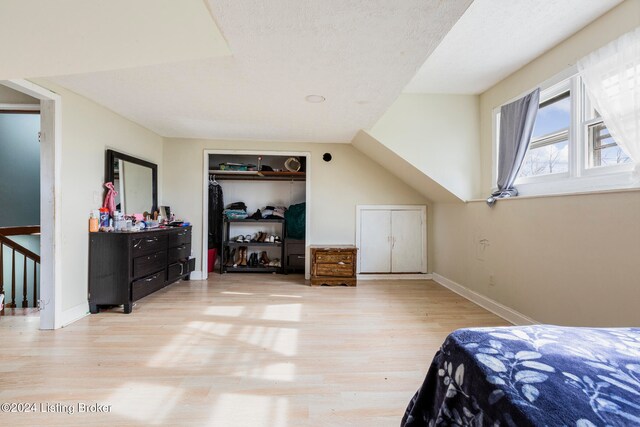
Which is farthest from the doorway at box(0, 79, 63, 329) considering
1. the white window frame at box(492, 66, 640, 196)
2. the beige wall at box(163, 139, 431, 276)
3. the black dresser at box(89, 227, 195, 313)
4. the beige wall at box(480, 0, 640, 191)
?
the beige wall at box(480, 0, 640, 191)

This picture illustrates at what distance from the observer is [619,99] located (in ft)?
5.80

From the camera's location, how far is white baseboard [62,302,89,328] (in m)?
2.36

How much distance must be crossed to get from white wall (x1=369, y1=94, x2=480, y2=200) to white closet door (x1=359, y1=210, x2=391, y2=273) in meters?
1.08

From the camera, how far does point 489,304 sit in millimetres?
2799

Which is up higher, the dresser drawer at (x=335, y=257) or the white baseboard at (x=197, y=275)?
the dresser drawer at (x=335, y=257)

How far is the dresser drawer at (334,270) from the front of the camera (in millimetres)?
3775

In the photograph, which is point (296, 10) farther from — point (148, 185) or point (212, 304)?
point (148, 185)

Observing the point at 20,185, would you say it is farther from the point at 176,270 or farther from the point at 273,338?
the point at 273,338

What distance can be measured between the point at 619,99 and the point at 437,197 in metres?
2.16

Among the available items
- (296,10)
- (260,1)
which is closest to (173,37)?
(260,1)

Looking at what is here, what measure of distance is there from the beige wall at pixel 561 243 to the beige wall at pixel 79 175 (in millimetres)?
4182

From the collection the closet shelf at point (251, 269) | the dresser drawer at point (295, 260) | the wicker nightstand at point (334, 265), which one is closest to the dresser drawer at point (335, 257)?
the wicker nightstand at point (334, 265)

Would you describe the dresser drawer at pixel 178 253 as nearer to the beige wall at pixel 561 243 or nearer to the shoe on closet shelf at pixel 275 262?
the shoe on closet shelf at pixel 275 262

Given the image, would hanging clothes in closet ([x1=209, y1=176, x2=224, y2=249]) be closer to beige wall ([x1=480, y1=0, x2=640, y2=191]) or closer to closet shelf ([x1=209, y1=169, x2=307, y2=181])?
closet shelf ([x1=209, y1=169, x2=307, y2=181])
